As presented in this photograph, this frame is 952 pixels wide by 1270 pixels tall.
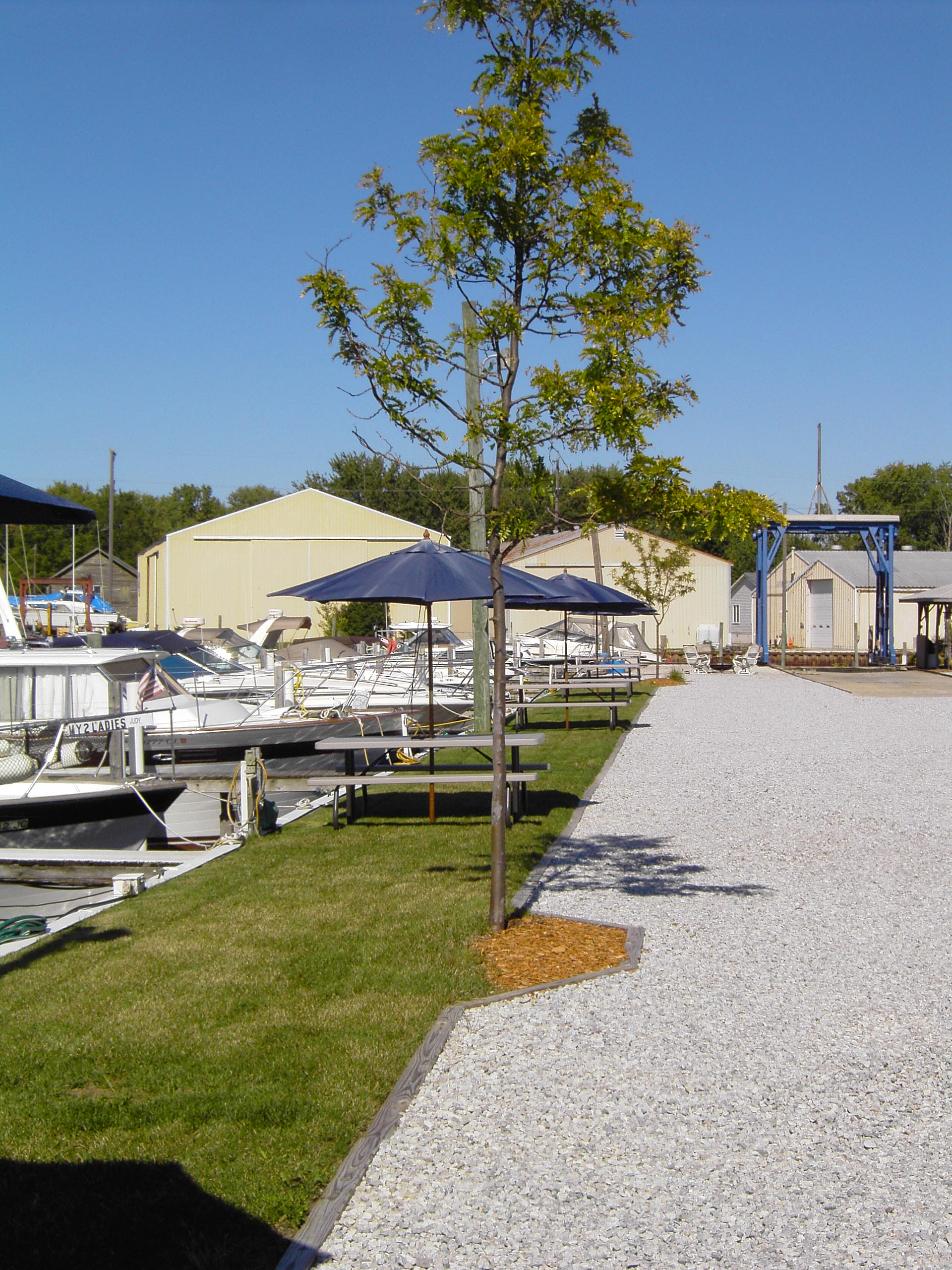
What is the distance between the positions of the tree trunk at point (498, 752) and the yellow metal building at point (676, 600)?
44210mm

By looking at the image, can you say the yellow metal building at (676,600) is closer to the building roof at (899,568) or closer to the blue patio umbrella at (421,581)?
the building roof at (899,568)

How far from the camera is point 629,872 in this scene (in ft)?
28.3

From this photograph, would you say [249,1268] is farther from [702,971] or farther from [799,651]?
[799,651]

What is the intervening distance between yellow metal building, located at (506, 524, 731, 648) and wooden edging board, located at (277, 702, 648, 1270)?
44.6 meters

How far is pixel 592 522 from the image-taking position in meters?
6.63

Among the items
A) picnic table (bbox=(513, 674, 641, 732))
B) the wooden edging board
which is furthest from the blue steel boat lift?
the wooden edging board

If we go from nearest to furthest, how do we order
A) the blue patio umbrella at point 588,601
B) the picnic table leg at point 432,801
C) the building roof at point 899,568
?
1. the picnic table leg at point 432,801
2. the blue patio umbrella at point 588,601
3. the building roof at point 899,568

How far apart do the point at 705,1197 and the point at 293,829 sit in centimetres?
753

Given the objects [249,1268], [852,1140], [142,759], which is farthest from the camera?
[142,759]

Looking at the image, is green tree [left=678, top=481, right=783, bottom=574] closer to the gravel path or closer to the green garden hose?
the gravel path

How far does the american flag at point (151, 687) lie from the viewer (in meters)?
15.2

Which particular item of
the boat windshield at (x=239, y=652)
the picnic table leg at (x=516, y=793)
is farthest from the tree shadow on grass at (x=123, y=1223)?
the boat windshield at (x=239, y=652)

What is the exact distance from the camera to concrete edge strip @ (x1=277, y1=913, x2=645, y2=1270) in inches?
134

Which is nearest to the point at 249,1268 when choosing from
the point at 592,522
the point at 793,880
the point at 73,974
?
the point at 73,974
